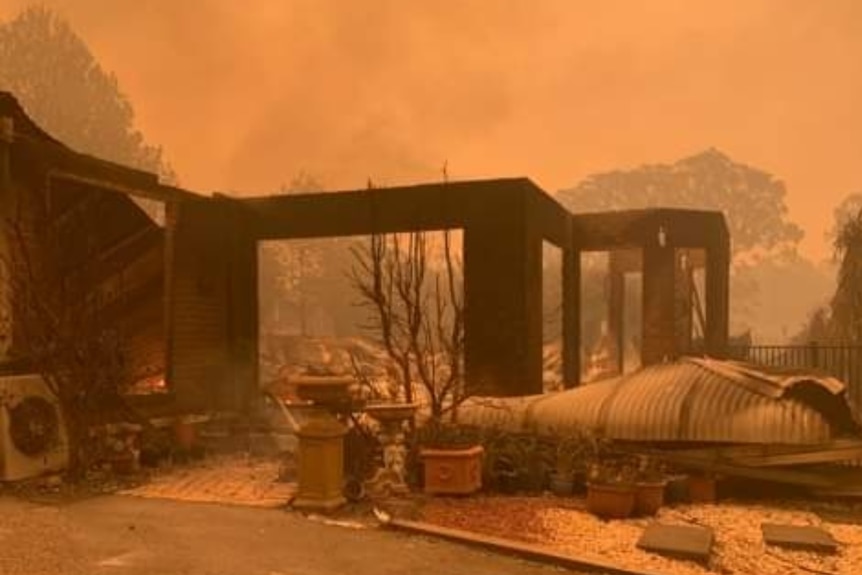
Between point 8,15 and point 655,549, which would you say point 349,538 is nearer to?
point 655,549

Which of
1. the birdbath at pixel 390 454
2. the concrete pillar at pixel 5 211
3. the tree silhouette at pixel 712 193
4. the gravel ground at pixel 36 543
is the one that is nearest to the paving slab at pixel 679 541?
the birdbath at pixel 390 454

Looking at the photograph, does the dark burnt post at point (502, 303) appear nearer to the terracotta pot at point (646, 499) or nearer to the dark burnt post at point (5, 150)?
the terracotta pot at point (646, 499)

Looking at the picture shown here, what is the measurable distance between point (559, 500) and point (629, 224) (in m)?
10.2

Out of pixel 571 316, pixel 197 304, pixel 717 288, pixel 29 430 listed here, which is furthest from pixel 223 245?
pixel 717 288

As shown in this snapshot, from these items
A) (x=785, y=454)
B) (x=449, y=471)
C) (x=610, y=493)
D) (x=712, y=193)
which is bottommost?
(x=610, y=493)

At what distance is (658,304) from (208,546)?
1435 cm

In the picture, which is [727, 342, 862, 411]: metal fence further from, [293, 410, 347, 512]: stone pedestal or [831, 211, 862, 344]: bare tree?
[293, 410, 347, 512]: stone pedestal

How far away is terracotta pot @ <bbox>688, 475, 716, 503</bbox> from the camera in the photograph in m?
9.74

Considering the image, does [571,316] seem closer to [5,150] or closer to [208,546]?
[5,150]

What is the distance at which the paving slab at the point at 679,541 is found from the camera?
706cm

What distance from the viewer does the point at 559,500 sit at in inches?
373

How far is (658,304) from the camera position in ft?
63.2

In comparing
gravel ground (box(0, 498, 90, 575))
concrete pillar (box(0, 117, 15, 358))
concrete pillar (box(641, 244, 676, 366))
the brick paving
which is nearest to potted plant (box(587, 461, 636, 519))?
the brick paving

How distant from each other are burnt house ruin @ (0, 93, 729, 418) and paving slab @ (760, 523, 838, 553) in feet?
17.0
